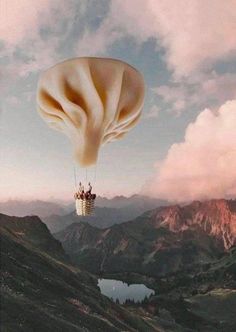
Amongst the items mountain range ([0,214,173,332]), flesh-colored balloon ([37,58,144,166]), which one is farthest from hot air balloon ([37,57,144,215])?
mountain range ([0,214,173,332])

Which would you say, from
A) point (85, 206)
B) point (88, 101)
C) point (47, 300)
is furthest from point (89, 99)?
point (47, 300)

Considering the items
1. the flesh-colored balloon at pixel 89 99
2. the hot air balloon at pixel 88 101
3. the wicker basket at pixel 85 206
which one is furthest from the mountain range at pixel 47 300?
the flesh-colored balloon at pixel 89 99

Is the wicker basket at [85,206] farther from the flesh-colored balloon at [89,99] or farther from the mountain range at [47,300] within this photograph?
the mountain range at [47,300]

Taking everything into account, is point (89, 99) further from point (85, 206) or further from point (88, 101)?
point (85, 206)

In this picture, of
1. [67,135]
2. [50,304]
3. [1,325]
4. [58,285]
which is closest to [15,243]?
[58,285]

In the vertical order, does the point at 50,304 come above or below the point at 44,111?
below

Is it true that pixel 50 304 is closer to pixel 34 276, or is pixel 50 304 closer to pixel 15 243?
pixel 34 276

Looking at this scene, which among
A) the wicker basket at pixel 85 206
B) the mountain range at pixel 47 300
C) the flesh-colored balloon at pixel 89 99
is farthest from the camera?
the mountain range at pixel 47 300

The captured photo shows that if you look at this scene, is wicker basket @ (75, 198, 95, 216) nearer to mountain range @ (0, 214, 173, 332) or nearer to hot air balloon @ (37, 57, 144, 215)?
hot air balloon @ (37, 57, 144, 215)
